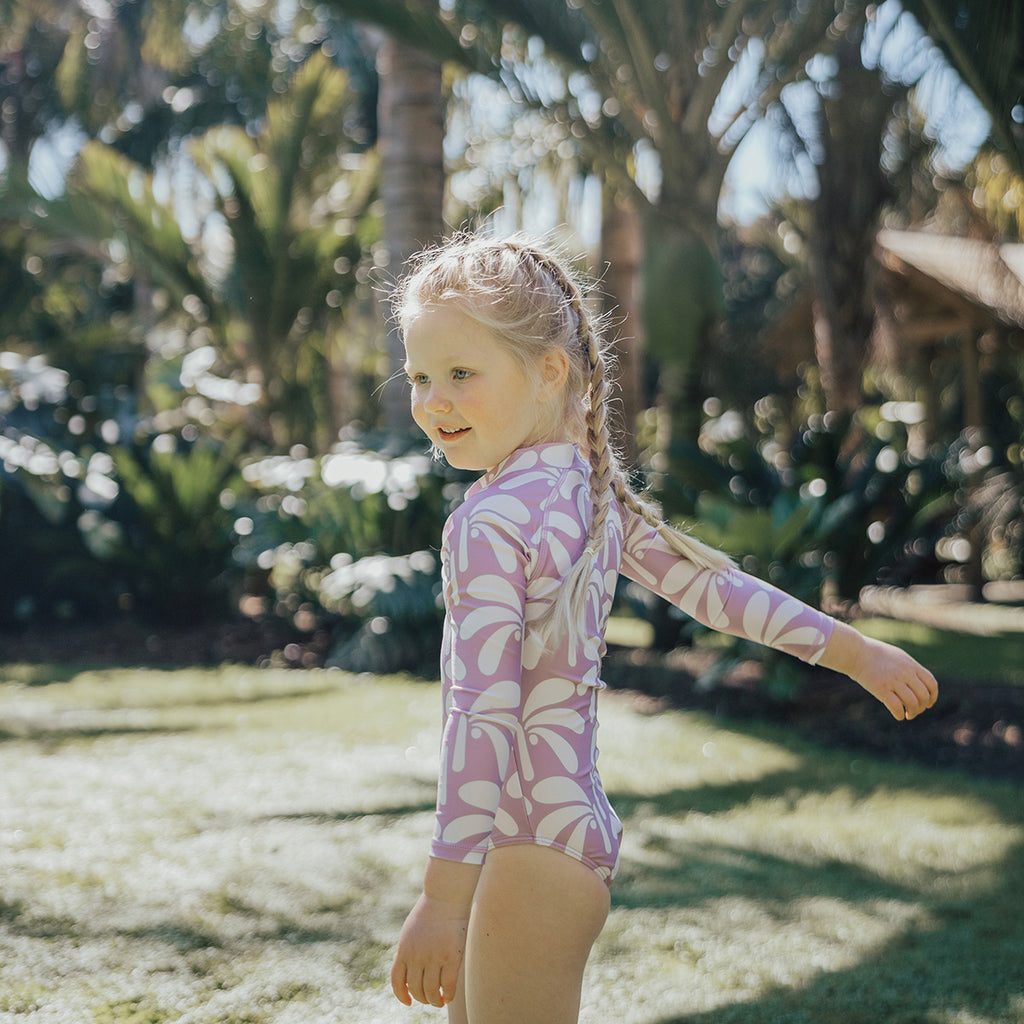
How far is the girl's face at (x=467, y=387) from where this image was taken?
1789 mm

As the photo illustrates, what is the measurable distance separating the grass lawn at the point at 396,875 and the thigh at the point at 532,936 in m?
0.99

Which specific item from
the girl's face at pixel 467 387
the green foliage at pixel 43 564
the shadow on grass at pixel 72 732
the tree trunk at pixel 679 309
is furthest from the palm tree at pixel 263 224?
the girl's face at pixel 467 387

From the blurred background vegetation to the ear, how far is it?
377 cm

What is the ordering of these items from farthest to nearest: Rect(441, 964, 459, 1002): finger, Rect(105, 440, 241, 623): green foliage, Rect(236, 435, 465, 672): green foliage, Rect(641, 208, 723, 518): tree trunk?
Rect(105, 440, 241, 623): green foliage, Rect(641, 208, 723, 518): tree trunk, Rect(236, 435, 465, 672): green foliage, Rect(441, 964, 459, 1002): finger

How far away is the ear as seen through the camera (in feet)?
6.05

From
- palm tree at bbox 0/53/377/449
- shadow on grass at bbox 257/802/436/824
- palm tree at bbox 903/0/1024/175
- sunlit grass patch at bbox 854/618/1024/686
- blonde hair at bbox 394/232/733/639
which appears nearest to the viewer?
blonde hair at bbox 394/232/733/639

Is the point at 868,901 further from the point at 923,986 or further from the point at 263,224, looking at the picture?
the point at 263,224

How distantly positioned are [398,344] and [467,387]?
19.9 ft

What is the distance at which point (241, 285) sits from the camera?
983 cm

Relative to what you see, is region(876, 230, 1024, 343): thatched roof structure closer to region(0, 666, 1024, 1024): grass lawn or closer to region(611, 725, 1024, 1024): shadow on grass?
region(0, 666, 1024, 1024): grass lawn

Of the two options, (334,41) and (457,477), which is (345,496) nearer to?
(457,477)

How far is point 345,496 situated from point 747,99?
12.4 ft

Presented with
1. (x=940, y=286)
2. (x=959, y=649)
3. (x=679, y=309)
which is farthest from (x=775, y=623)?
(x=940, y=286)

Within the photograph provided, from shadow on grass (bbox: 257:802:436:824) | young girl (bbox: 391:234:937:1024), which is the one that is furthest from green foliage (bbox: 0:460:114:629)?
young girl (bbox: 391:234:937:1024)
